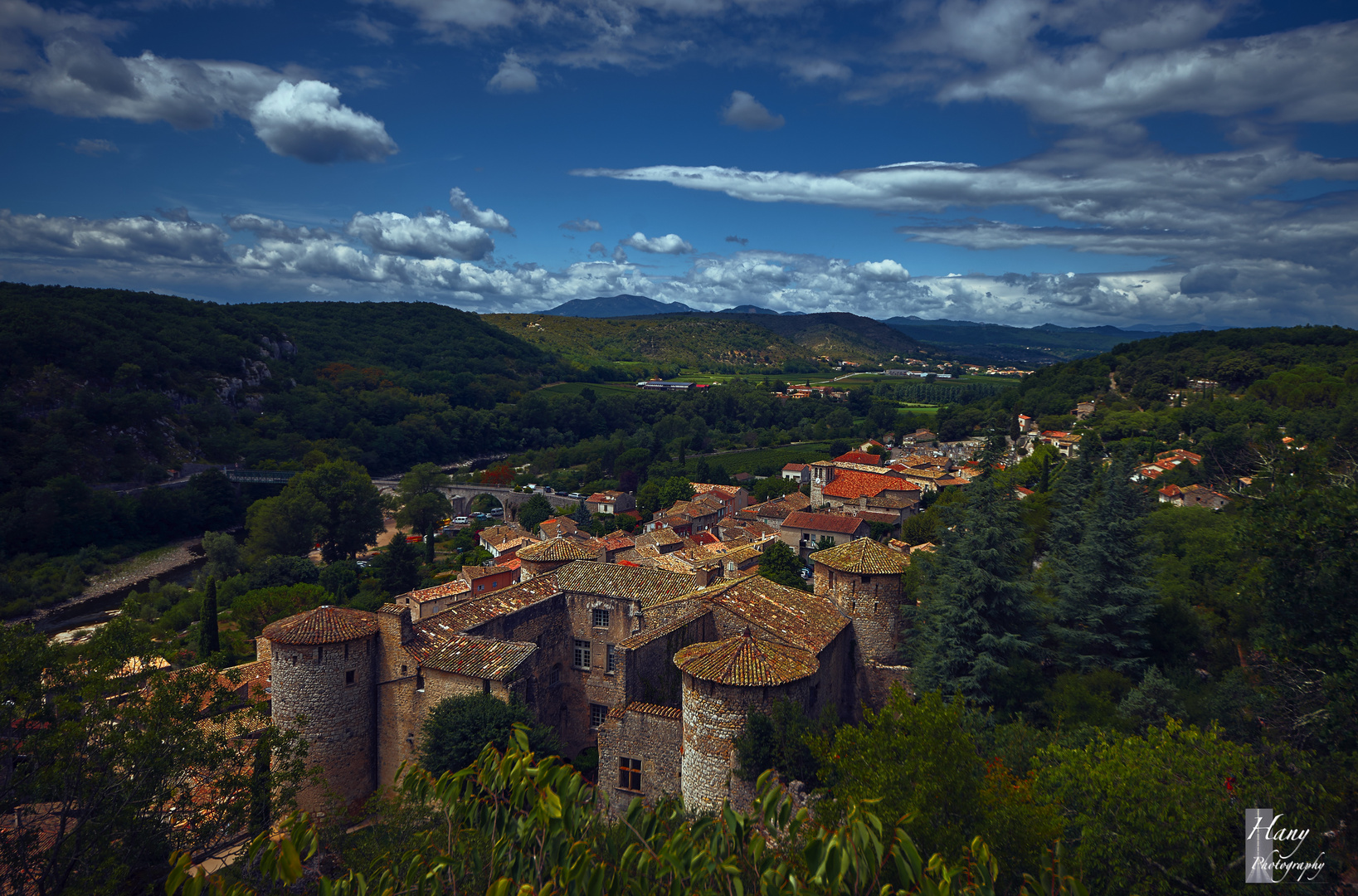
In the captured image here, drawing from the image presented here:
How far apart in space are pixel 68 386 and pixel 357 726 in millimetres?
90188

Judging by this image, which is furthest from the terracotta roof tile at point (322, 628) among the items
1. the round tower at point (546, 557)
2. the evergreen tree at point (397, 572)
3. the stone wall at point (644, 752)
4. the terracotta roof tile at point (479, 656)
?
the evergreen tree at point (397, 572)

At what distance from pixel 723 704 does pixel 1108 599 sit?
16526 mm

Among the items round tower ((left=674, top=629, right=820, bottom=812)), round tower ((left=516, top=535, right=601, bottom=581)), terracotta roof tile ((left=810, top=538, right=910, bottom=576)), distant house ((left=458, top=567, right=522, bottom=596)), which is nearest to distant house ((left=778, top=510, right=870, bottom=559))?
distant house ((left=458, top=567, right=522, bottom=596))

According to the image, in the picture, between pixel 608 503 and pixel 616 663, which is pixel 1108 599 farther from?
pixel 608 503

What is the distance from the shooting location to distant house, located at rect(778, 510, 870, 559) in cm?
5731

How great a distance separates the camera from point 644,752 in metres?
18.6

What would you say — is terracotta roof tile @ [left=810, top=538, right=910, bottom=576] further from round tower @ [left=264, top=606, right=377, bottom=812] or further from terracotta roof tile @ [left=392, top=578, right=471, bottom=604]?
terracotta roof tile @ [left=392, top=578, right=471, bottom=604]

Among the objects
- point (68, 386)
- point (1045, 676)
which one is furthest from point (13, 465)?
point (1045, 676)

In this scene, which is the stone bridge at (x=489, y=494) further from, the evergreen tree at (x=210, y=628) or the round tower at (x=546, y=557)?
the round tower at (x=546, y=557)

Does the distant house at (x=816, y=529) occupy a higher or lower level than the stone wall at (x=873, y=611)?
lower

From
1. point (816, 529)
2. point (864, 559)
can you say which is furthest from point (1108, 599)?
point (816, 529)

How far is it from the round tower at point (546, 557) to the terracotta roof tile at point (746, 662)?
1316cm

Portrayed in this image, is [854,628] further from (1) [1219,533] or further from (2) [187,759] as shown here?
(1) [1219,533]

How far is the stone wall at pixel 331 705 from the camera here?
795 inches
